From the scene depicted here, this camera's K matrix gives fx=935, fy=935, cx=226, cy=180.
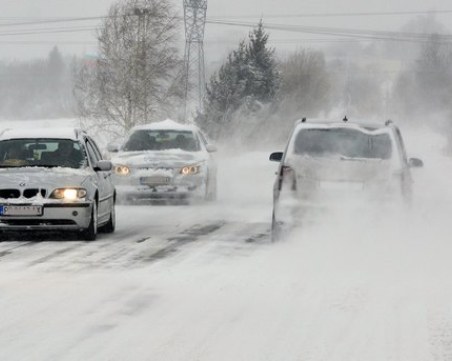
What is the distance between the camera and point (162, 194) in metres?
18.9

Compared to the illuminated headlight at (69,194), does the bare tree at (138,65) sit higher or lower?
higher

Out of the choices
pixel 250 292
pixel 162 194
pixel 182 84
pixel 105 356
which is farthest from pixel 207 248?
pixel 182 84

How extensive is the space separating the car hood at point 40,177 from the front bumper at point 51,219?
269mm

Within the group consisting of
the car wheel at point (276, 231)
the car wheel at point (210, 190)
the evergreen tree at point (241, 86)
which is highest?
the evergreen tree at point (241, 86)

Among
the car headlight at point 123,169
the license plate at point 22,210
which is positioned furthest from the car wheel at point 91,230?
the car headlight at point 123,169

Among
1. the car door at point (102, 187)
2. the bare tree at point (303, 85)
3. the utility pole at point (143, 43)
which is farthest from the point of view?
the bare tree at point (303, 85)

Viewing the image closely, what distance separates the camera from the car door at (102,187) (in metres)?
13.0

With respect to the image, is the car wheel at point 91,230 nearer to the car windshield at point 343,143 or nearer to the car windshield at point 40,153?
the car windshield at point 40,153

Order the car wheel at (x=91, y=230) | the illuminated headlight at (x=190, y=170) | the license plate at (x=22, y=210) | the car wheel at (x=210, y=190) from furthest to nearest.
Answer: the car wheel at (x=210, y=190)
the illuminated headlight at (x=190, y=170)
the car wheel at (x=91, y=230)
the license plate at (x=22, y=210)

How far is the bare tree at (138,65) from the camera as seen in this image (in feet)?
189

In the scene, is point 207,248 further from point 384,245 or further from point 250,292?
point 250,292

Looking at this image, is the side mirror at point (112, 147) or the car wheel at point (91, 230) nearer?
the car wheel at point (91, 230)

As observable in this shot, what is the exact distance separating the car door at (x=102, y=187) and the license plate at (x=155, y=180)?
14.6ft

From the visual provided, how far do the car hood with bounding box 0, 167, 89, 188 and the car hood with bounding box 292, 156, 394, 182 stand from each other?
2.93m
